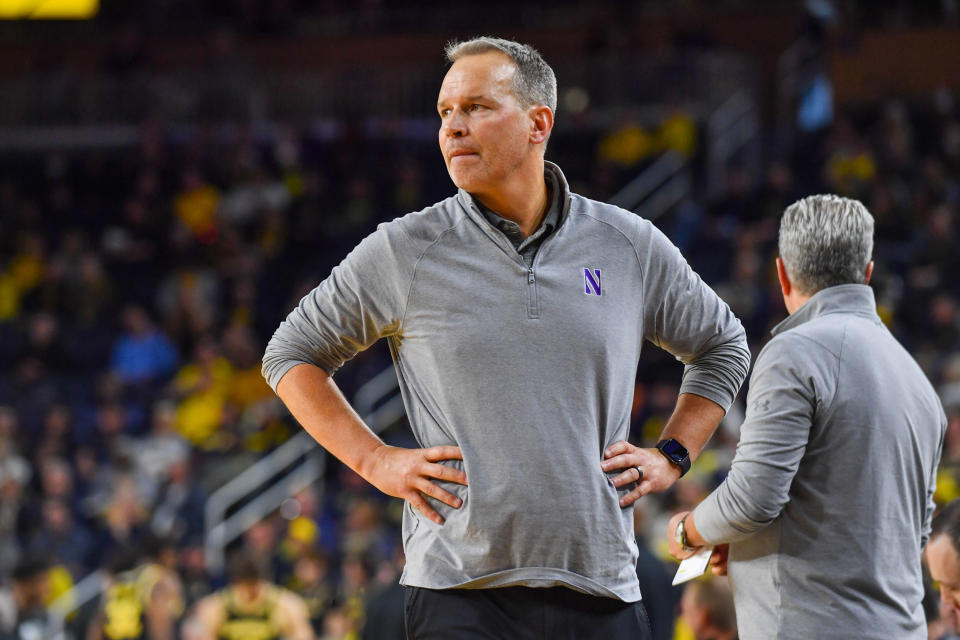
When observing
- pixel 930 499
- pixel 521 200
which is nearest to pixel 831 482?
pixel 930 499

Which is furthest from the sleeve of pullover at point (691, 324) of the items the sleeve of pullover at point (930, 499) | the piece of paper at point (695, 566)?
the sleeve of pullover at point (930, 499)

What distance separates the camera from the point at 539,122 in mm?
3160

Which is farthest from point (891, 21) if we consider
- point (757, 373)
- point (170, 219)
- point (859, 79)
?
point (757, 373)

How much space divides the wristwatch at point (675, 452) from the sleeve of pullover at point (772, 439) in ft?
0.37

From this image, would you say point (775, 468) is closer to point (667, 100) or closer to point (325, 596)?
point (325, 596)

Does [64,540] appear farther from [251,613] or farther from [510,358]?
[510,358]

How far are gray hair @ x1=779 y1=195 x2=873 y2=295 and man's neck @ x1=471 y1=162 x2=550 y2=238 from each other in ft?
2.26

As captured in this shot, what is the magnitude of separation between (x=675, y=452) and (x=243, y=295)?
11353 mm

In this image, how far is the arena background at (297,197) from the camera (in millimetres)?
10977

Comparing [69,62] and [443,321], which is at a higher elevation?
[69,62]

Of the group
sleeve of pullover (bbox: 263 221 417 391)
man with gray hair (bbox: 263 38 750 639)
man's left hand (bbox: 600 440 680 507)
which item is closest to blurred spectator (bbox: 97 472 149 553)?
sleeve of pullover (bbox: 263 221 417 391)

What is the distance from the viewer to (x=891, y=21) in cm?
A: 1591

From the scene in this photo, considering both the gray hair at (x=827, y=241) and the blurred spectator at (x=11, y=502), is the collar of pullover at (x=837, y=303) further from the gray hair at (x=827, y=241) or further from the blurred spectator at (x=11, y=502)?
the blurred spectator at (x=11, y=502)

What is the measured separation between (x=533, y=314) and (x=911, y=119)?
12.4m
